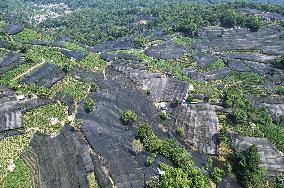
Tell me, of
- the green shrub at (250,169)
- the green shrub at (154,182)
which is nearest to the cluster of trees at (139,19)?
the green shrub at (250,169)

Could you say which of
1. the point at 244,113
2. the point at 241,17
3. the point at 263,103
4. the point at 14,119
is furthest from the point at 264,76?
the point at 14,119

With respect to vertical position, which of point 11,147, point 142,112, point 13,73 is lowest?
point 142,112

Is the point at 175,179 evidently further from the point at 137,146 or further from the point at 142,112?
the point at 142,112

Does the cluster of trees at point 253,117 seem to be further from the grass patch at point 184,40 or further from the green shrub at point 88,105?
the grass patch at point 184,40

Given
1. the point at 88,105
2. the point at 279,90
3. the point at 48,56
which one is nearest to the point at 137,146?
the point at 88,105

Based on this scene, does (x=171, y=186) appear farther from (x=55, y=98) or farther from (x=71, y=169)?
(x=55, y=98)

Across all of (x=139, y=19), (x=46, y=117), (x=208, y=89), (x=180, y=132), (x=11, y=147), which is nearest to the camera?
(x=11, y=147)

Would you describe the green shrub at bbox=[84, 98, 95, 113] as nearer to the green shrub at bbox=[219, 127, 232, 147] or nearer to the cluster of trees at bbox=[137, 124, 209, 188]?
the cluster of trees at bbox=[137, 124, 209, 188]

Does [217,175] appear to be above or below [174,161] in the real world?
below

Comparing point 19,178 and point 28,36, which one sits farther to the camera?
point 28,36
